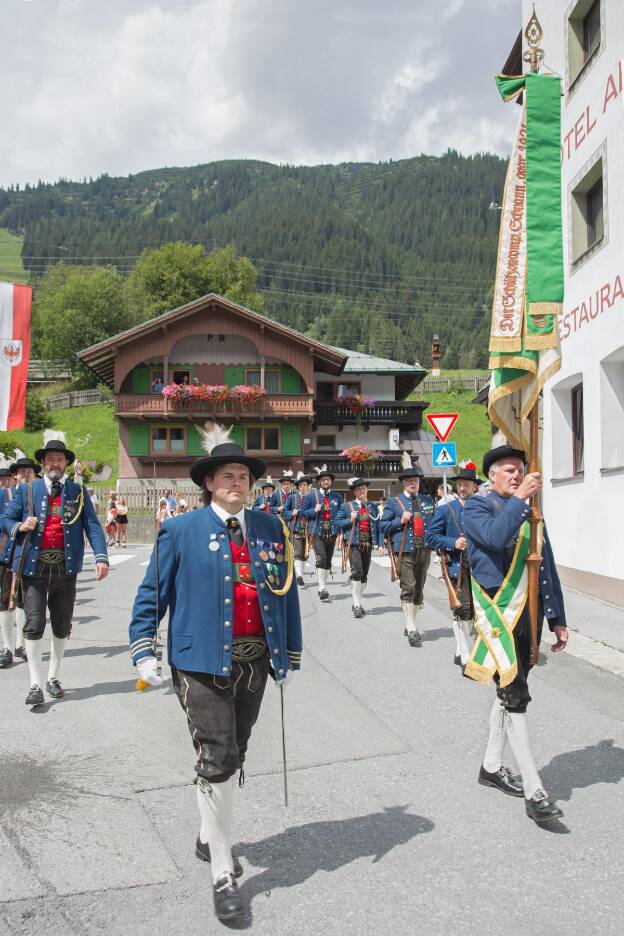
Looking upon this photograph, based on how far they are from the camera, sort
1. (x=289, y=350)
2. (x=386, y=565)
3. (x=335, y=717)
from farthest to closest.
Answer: (x=289, y=350), (x=386, y=565), (x=335, y=717)

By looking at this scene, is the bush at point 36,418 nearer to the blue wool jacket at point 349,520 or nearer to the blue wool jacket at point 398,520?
the blue wool jacket at point 349,520

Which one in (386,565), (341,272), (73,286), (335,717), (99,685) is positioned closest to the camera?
(335,717)

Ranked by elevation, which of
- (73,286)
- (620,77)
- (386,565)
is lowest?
(386,565)

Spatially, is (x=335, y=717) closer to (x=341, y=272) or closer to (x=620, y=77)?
(x=620, y=77)

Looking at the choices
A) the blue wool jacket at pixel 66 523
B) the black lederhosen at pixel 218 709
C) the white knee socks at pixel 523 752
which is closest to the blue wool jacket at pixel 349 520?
the blue wool jacket at pixel 66 523

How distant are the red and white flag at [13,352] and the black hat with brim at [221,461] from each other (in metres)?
10.1

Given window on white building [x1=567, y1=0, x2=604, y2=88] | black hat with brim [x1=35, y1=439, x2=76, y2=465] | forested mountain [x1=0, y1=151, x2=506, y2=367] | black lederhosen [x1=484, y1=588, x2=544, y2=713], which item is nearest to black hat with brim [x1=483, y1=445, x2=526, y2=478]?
black lederhosen [x1=484, y1=588, x2=544, y2=713]

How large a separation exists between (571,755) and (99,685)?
4229 mm

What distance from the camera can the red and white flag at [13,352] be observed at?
1383 cm

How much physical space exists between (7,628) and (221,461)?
570cm

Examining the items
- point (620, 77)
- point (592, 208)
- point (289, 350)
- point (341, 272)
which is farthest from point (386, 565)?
point (341, 272)

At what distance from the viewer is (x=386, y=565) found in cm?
2055

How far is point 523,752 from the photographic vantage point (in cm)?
452

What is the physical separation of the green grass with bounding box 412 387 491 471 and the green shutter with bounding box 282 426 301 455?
10.3m
